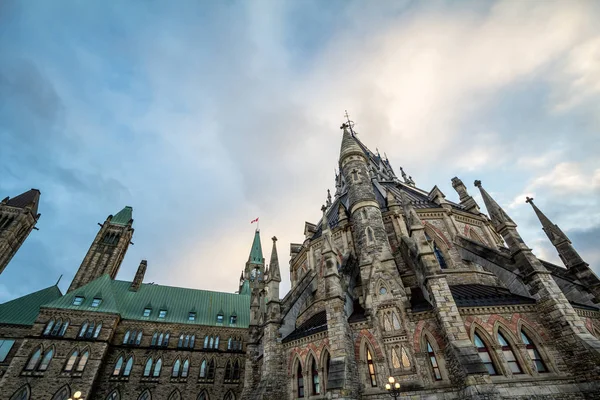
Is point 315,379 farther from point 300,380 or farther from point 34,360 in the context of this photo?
point 34,360

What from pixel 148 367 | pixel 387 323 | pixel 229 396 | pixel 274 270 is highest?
pixel 274 270

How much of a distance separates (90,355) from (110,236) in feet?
75.9

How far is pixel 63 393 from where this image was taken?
23.9 m

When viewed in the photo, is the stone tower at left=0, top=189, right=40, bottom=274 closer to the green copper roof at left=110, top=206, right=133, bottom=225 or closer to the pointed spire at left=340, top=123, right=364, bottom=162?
the green copper roof at left=110, top=206, right=133, bottom=225

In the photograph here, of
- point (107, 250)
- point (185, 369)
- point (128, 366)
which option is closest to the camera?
point (128, 366)

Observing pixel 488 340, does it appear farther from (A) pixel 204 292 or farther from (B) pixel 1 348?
(B) pixel 1 348

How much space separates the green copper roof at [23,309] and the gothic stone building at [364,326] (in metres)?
0.15

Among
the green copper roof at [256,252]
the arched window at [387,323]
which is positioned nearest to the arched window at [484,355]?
the arched window at [387,323]

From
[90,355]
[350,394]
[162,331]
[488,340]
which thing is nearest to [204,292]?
[162,331]

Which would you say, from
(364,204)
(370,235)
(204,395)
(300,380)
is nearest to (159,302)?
(204,395)

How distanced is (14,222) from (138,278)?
2321 cm

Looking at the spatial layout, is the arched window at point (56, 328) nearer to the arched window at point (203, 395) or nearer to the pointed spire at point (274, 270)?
the arched window at point (203, 395)

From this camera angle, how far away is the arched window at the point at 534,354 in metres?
11.7

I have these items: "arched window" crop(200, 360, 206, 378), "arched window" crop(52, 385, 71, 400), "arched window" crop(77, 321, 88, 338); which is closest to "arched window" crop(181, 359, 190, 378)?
"arched window" crop(200, 360, 206, 378)
